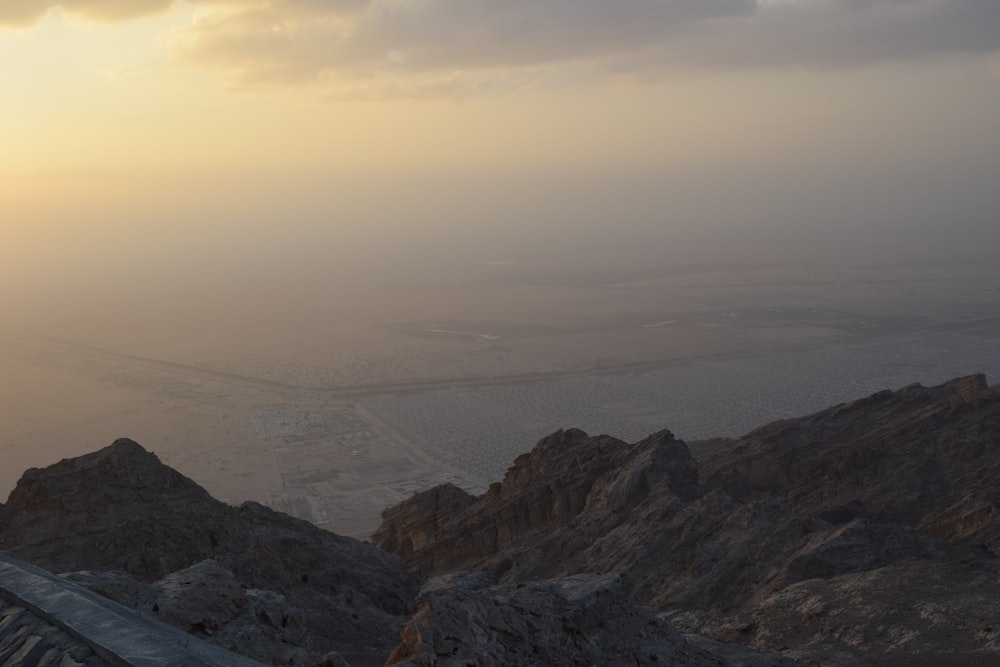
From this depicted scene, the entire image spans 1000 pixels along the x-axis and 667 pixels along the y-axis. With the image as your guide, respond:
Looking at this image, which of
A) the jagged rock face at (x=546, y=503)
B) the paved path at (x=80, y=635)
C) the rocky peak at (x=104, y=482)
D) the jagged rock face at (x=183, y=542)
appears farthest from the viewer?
the jagged rock face at (x=546, y=503)

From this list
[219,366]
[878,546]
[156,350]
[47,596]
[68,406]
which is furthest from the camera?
Result: [156,350]

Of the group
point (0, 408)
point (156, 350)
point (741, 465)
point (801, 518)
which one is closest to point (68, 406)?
point (0, 408)

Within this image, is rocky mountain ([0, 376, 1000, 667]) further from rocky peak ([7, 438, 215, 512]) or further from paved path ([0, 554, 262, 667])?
paved path ([0, 554, 262, 667])

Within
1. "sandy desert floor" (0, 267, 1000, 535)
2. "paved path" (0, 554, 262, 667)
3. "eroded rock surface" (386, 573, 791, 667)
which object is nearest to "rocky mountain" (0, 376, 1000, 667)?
"eroded rock surface" (386, 573, 791, 667)

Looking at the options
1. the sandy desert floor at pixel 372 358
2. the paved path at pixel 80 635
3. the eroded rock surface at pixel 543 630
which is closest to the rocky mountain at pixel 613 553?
the eroded rock surface at pixel 543 630

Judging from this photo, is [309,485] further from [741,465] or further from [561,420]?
[741,465]

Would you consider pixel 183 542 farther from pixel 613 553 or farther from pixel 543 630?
pixel 613 553

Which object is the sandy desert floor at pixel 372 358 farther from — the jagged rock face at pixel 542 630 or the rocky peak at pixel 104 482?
the jagged rock face at pixel 542 630
